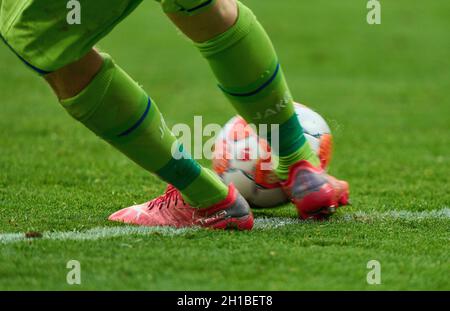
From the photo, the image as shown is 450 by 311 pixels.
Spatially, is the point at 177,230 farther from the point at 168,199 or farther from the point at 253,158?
the point at 253,158

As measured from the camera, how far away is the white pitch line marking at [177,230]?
346cm

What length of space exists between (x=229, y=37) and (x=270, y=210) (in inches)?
43.7

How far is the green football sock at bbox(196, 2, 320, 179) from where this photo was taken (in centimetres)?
343

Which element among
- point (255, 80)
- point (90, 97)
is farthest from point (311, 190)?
point (90, 97)

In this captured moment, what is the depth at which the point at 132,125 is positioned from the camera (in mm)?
3361

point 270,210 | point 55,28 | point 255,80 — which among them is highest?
point 55,28

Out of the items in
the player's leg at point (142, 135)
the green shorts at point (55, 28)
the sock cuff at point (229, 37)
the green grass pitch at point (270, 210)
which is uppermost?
the green shorts at point (55, 28)

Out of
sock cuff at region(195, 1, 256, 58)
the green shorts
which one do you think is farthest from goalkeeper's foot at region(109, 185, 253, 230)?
the green shorts

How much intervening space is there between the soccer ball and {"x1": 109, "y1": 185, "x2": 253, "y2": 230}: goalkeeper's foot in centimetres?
35

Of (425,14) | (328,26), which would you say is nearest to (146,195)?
(328,26)

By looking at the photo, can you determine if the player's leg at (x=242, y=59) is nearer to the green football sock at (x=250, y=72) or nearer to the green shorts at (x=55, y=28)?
the green football sock at (x=250, y=72)

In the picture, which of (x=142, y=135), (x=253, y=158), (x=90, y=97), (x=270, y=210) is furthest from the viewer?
(x=270, y=210)

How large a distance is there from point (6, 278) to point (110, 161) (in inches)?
110

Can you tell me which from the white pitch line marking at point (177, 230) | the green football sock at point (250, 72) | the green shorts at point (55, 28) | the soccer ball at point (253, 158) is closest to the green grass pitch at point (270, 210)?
the white pitch line marking at point (177, 230)
